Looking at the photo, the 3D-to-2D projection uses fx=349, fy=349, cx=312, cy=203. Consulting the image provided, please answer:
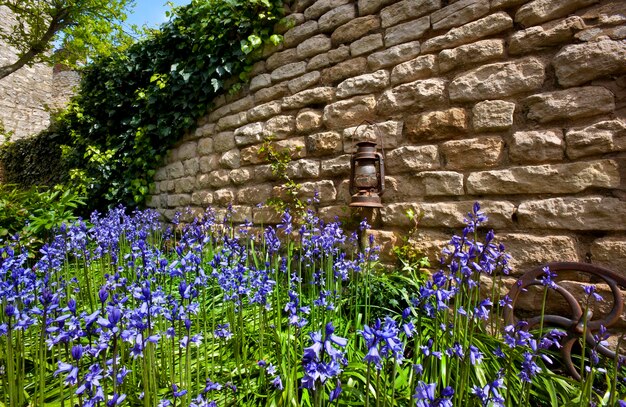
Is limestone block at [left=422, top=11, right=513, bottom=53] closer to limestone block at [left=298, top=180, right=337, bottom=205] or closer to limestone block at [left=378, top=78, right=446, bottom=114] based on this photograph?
limestone block at [left=378, top=78, right=446, bottom=114]

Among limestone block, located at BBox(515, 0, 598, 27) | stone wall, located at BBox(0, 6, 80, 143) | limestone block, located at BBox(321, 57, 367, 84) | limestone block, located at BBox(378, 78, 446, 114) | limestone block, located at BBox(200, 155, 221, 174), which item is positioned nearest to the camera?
limestone block, located at BBox(515, 0, 598, 27)

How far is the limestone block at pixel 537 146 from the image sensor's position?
2.15 m

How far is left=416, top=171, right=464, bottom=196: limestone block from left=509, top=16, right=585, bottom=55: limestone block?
0.90 meters

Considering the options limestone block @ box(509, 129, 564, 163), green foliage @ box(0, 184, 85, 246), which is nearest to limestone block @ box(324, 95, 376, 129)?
limestone block @ box(509, 129, 564, 163)

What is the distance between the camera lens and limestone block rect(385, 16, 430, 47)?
2.78m

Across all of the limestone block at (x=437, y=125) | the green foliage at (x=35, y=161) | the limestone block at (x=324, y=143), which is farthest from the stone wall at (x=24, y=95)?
the limestone block at (x=437, y=125)

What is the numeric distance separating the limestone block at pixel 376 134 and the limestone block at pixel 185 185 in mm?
2435

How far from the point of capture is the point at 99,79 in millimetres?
6289

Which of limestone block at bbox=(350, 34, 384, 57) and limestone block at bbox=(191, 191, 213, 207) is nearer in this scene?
limestone block at bbox=(350, 34, 384, 57)

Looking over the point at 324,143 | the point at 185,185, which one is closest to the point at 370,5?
the point at 324,143

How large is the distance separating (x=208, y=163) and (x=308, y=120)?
1.67m

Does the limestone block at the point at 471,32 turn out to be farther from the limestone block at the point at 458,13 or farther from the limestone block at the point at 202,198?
the limestone block at the point at 202,198

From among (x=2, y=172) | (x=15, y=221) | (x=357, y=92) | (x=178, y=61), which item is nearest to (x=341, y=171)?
(x=357, y=92)

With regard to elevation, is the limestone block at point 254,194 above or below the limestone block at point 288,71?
below
